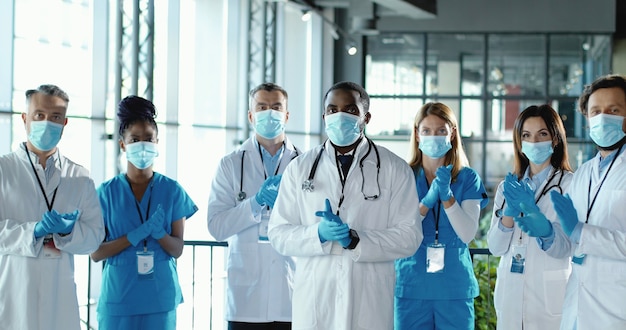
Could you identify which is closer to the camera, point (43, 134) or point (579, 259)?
point (579, 259)

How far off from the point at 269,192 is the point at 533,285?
1166 millimetres

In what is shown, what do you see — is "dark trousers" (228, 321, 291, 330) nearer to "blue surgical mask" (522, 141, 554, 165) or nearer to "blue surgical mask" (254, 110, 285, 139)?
"blue surgical mask" (254, 110, 285, 139)

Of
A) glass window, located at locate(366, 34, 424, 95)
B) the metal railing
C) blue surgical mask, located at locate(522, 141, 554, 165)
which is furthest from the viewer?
glass window, located at locate(366, 34, 424, 95)

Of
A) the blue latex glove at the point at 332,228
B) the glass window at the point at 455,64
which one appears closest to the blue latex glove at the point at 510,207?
the blue latex glove at the point at 332,228

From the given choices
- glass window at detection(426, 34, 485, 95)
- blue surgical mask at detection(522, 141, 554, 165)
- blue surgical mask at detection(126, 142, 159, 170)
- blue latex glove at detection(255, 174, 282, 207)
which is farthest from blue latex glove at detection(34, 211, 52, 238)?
glass window at detection(426, 34, 485, 95)

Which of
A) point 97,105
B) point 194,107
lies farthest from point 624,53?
point 97,105

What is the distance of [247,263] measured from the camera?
139 inches

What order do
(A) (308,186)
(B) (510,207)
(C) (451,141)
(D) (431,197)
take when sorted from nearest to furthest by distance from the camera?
(A) (308,186) < (B) (510,207) < (D) (431,197) < (C) (451,141)

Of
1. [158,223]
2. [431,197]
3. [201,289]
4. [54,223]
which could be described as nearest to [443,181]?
[431,197]

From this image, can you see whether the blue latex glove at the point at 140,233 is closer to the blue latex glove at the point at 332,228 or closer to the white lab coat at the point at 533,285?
the blue latex glove at the point at 332,228

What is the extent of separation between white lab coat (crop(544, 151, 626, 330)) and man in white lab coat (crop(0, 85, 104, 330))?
1.83 meters

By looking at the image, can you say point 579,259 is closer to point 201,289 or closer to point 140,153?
point 140,153

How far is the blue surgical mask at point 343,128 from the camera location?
307 cm

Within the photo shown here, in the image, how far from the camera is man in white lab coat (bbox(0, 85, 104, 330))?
3.17 metres
